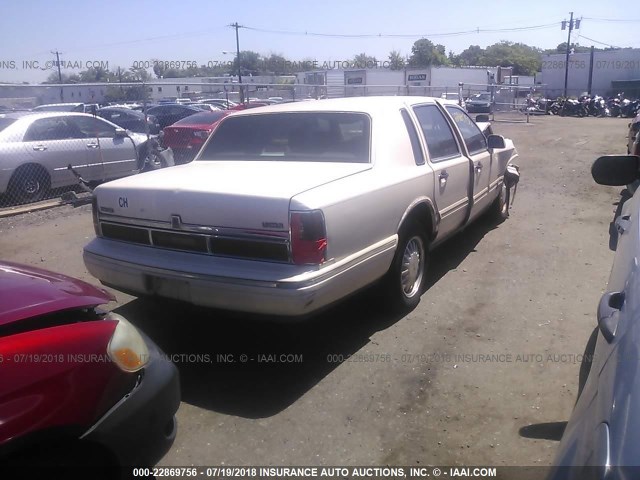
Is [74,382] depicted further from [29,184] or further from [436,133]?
[29,184]

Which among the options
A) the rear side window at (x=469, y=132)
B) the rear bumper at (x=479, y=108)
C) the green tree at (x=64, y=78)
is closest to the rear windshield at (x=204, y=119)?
the rear side window at (x=469, y=132)

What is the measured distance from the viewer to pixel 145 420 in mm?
2420

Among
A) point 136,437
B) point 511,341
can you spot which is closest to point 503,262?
point 511,341

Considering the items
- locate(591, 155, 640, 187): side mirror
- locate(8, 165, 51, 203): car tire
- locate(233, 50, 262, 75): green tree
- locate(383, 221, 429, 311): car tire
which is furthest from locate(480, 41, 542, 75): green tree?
locate(591, 155, 640, 187): side mirror

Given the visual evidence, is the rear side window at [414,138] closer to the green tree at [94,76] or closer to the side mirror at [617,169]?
the side mirror at [617,169]

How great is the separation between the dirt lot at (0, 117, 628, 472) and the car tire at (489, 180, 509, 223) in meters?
1.05

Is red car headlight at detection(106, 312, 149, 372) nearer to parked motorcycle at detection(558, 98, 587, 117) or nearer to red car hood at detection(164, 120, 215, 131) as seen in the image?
red car hood at detection(164, 120, 215, 131)

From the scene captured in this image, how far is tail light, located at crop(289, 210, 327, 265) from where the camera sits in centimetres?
347

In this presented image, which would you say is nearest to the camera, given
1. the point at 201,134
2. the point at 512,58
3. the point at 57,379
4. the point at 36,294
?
the point at 57,379

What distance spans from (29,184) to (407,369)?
25.1 feet

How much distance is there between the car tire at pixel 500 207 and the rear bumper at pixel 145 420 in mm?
5715

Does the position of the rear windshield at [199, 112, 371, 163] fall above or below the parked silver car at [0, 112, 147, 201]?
above

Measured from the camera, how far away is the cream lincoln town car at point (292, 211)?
3520 mm

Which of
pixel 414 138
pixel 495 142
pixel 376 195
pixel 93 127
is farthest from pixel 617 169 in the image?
pixel 93 127
